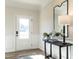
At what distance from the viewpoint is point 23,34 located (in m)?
5.47

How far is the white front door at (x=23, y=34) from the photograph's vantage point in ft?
17.5

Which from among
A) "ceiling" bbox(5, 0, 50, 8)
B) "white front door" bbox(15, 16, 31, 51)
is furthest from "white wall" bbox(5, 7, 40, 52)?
"ceiling" bbox(5, 0, 50, 8)

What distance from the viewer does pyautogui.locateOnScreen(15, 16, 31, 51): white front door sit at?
5.32m

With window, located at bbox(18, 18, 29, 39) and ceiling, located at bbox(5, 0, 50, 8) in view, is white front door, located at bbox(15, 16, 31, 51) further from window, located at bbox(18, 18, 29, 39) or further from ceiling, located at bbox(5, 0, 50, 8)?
ceiling, located at bbox(5, 0, 50, 8)

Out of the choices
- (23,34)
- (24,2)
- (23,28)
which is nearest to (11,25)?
(23,28)

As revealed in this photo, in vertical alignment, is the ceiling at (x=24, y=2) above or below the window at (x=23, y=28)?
above

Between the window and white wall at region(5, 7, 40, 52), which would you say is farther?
the window

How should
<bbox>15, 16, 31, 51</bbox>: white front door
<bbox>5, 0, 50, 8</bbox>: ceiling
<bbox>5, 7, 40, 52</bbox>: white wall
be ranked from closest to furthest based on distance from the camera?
<bbox>5, 0, 50, 8</bbox>: ceiling → <bbox>5, 7, 40, 52</bbox>: white wall → <bbox>15, 16, 31, 51</bbox>: white front door

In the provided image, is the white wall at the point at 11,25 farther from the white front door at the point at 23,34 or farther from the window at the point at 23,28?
the window at the point at 23,28

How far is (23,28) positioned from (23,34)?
35cm

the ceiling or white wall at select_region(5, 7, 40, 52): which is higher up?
the ceiling

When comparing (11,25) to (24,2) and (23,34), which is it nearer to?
(23,34)

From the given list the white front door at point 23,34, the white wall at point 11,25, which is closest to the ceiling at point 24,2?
the white wall at point 11,25
